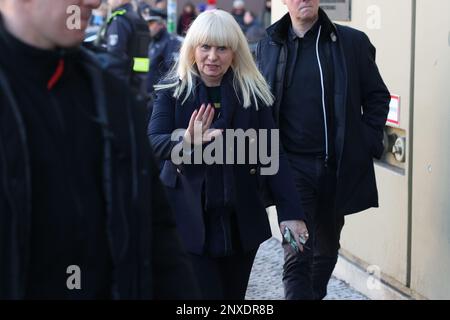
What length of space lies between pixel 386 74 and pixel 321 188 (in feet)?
3.25

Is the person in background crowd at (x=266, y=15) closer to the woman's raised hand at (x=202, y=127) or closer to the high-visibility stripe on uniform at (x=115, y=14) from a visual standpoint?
the high-visibility stripe on uniform at (x=115, y=14)

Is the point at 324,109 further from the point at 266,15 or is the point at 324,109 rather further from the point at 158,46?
the point at 266,15

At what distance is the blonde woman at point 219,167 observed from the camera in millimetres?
4312

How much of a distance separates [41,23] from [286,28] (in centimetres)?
308

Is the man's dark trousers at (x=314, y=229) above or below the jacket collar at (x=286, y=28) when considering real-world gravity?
below

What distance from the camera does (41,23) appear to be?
238 centimetres

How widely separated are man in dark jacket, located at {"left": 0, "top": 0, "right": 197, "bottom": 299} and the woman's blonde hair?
198 cm

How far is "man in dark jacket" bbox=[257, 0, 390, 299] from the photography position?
5.20 m

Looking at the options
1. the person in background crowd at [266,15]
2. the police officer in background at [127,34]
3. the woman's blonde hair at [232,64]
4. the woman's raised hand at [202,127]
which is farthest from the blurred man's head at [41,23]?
the person in background crowd at [266,15]

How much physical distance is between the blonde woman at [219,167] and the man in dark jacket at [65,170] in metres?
1.62

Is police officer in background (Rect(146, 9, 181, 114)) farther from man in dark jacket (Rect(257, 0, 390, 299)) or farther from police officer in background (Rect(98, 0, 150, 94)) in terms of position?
man in dark jacket (Rect(257, 0, 390, 299))

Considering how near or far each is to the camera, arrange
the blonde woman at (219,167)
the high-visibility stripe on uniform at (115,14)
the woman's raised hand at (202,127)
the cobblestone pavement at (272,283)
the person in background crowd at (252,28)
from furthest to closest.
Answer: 1. the person in background crowd at (252,28)
2. the high-visibility stripe on uniform at (115,14)
3. the cobblestone pavement at (272,283)
4. the blonde woman at (219,167)
5. the woman's raised hand at (202,127)
